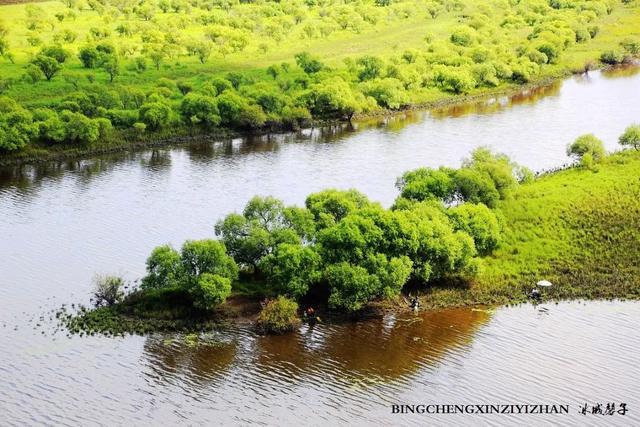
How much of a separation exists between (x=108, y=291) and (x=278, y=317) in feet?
40.1

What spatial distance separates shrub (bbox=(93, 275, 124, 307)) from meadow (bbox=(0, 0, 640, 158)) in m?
39.0

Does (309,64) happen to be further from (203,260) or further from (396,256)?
(203,260)

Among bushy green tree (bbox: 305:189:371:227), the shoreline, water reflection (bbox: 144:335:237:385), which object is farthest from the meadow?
water reflection (bbox: 144:335:237:385)

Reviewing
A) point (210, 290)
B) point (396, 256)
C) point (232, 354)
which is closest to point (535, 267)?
point (396, 256)

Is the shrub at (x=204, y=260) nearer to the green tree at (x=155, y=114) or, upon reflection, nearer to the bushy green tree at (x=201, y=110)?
the green tree at (x=155, y=114)

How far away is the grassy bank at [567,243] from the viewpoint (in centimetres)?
6088

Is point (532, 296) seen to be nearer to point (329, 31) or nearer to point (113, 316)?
point (113, 316)

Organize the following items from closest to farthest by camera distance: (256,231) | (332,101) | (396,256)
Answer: (396,256) < (256,231) < (332,101)

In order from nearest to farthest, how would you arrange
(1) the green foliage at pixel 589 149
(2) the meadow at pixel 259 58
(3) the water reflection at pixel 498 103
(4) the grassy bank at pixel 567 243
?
1. (4) the grassy bank at pixel 567 243
2. (1) the green foliage at pixel 589 149
3. (2) the meadow at pixel 259 58
4. (3) the water reflection at pixel 498 103

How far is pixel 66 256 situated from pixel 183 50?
72.6 m

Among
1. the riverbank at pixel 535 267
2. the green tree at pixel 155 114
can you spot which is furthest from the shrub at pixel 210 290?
the green tree at pixel 155 114

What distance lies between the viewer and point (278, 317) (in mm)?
55312

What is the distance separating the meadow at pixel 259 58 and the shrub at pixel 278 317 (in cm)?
4830

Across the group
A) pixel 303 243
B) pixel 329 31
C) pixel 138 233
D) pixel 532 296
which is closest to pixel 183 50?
pixel 329 31
